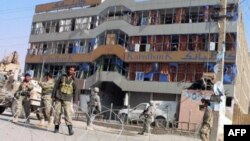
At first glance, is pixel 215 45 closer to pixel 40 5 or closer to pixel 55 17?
pixel 55 17

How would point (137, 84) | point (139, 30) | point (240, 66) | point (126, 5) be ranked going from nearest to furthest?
point (137, 84) → point (240, 66) → point (139, 30) → point (126, 5)

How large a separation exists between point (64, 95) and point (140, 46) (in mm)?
31276

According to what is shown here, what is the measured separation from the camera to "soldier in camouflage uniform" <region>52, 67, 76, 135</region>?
10.2 meters

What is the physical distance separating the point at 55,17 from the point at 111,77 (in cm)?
1398

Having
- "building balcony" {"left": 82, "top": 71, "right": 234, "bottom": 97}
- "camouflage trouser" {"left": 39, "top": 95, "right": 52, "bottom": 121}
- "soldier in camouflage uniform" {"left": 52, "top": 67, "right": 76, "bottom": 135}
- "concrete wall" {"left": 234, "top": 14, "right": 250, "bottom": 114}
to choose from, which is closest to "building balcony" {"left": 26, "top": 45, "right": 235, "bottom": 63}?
"building balcony" {"left": 82, "top": 71, "right": 234, "bottom": 97}

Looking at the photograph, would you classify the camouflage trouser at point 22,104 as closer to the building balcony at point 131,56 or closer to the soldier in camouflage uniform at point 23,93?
the soldier in camouflage uniform at point 23,93

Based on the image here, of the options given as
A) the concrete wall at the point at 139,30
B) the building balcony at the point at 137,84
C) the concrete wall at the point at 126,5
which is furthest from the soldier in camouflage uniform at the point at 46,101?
the concrete wall at the point at 126,5

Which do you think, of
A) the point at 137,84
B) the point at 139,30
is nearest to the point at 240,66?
the point at 137,84

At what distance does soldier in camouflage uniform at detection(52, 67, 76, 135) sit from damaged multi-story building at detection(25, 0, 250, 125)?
24428 mm

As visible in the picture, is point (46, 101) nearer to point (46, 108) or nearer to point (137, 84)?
point (46, 108)

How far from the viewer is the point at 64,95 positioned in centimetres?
1038

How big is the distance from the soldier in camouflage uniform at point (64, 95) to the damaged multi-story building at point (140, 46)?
24428mm

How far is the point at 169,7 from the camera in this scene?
131 feet

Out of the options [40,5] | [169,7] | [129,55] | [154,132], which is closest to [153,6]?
[169,7]
